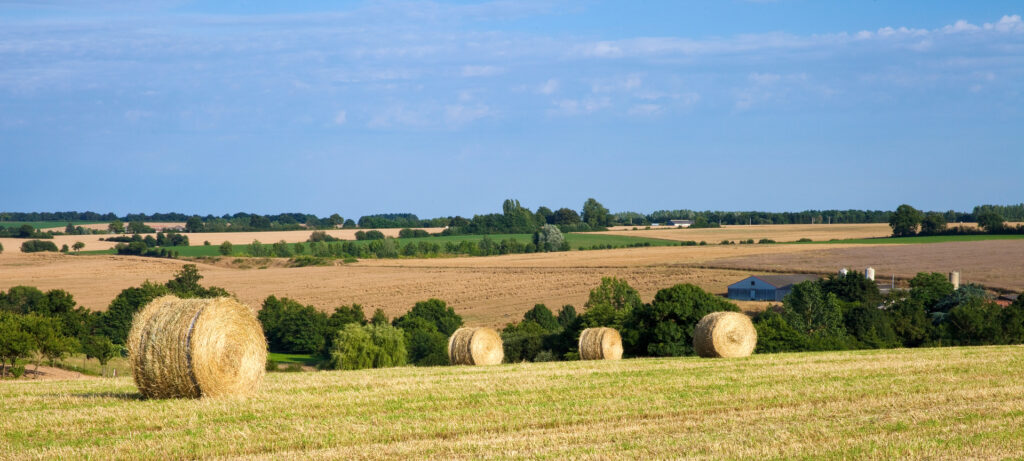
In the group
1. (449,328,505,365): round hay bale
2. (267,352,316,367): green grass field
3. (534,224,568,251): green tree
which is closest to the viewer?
(449,328,505,365): round hay bale

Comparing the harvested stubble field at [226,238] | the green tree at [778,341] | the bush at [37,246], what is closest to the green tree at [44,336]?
the green tree at [778,341]

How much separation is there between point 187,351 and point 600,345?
16.3 meters

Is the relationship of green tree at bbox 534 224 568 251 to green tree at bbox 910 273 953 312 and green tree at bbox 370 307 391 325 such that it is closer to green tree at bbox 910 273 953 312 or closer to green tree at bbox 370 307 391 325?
green tree at bbox 370 307 391 325

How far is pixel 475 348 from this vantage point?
99.4ft

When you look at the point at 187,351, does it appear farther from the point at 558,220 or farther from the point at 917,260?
the point at 558,220

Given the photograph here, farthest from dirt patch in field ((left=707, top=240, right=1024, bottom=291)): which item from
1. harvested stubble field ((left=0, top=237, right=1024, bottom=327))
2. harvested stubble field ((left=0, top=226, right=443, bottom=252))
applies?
harvested stubble field ((left=0, top=226, right=443, bottom=252))

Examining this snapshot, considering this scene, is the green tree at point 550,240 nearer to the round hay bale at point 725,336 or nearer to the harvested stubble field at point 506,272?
the harvested stubble field at point 506,272

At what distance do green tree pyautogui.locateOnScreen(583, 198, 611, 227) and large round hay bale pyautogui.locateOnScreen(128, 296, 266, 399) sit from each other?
544 feet

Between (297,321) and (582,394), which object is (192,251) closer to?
(297,321)

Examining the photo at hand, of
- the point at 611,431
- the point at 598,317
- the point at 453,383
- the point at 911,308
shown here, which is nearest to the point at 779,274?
the point at 911,308

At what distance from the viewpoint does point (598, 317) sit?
48.7 metres

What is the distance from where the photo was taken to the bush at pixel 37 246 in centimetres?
12303

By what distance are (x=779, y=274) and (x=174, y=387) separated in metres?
72.3

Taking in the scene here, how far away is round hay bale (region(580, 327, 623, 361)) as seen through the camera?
30219mm
